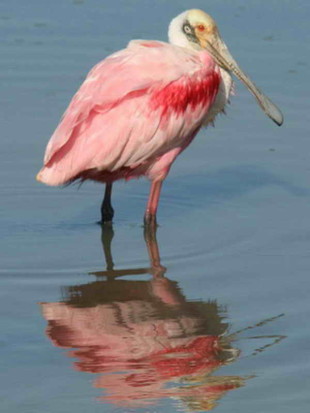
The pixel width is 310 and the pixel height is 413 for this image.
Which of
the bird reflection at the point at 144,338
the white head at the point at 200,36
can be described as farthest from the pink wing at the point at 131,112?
the bird reflection at the point at 144,338

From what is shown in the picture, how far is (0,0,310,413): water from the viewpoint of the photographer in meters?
7.27

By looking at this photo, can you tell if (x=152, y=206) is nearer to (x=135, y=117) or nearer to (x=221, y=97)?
(x=135, y=117)

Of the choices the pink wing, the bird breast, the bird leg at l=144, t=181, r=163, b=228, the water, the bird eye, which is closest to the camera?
the water

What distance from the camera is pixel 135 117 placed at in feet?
32.4

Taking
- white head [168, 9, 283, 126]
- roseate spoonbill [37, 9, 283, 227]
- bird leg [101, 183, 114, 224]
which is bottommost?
bird leg [101, 183, 114, 224]

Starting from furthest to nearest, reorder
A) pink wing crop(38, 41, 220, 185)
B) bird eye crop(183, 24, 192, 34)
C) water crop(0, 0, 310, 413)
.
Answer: bird eye crop(183, 24, 192, 34), pink wing crop(38, 41, 220, 185), water crop(0, 0, 310, 413)

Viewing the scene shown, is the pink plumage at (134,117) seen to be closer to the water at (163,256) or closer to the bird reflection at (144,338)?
the water at (163,256)

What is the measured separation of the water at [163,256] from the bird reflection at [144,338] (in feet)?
0.04

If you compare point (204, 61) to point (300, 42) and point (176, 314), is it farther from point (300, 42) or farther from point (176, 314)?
point (300, 42)

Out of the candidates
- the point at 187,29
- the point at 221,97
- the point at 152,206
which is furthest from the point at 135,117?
the point at 187,29

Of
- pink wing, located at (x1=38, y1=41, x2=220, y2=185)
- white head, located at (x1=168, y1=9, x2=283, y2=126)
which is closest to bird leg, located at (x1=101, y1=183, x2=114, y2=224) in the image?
pink wing, located at (x1=38, y1=41, x2=220, y2=185)

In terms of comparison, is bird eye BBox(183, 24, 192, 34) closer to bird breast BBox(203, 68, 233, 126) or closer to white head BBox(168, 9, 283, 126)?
white head BBox(168, 9, 283, 126)

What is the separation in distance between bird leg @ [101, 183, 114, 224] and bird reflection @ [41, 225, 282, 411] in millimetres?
914

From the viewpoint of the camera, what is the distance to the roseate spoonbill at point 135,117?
970 centimetres
